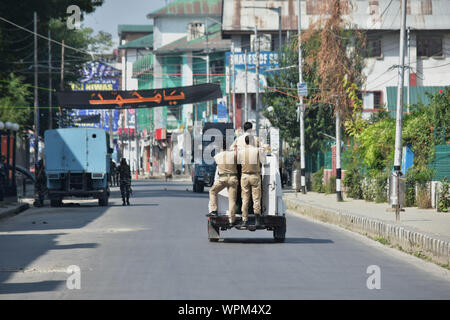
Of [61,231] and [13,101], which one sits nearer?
[61,231]

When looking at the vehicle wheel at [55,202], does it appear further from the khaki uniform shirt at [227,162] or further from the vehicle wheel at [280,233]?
the khaki uniform shirt at [227,162]

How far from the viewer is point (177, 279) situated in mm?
11664

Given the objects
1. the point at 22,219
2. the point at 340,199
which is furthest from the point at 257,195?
the point at 340,199

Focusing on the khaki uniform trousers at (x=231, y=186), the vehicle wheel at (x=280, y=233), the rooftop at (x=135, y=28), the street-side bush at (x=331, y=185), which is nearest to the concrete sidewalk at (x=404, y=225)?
the vehicle wheel at (x=280, y=233)

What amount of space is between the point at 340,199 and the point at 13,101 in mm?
30291

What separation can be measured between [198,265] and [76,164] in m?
22.4

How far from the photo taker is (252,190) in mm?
17156

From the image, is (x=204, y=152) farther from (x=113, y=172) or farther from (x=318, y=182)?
(x=318, y=182)

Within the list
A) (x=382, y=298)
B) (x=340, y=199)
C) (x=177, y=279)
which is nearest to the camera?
(x=382, y=298)

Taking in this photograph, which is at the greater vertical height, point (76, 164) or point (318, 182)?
point (76, 164)

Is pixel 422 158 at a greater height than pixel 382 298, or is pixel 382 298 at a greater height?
pixel 422 158

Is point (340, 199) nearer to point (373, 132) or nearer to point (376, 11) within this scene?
point (373, 132)

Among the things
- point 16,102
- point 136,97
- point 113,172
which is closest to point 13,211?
point 113,172

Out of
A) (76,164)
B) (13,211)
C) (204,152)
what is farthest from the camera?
(204,152)
